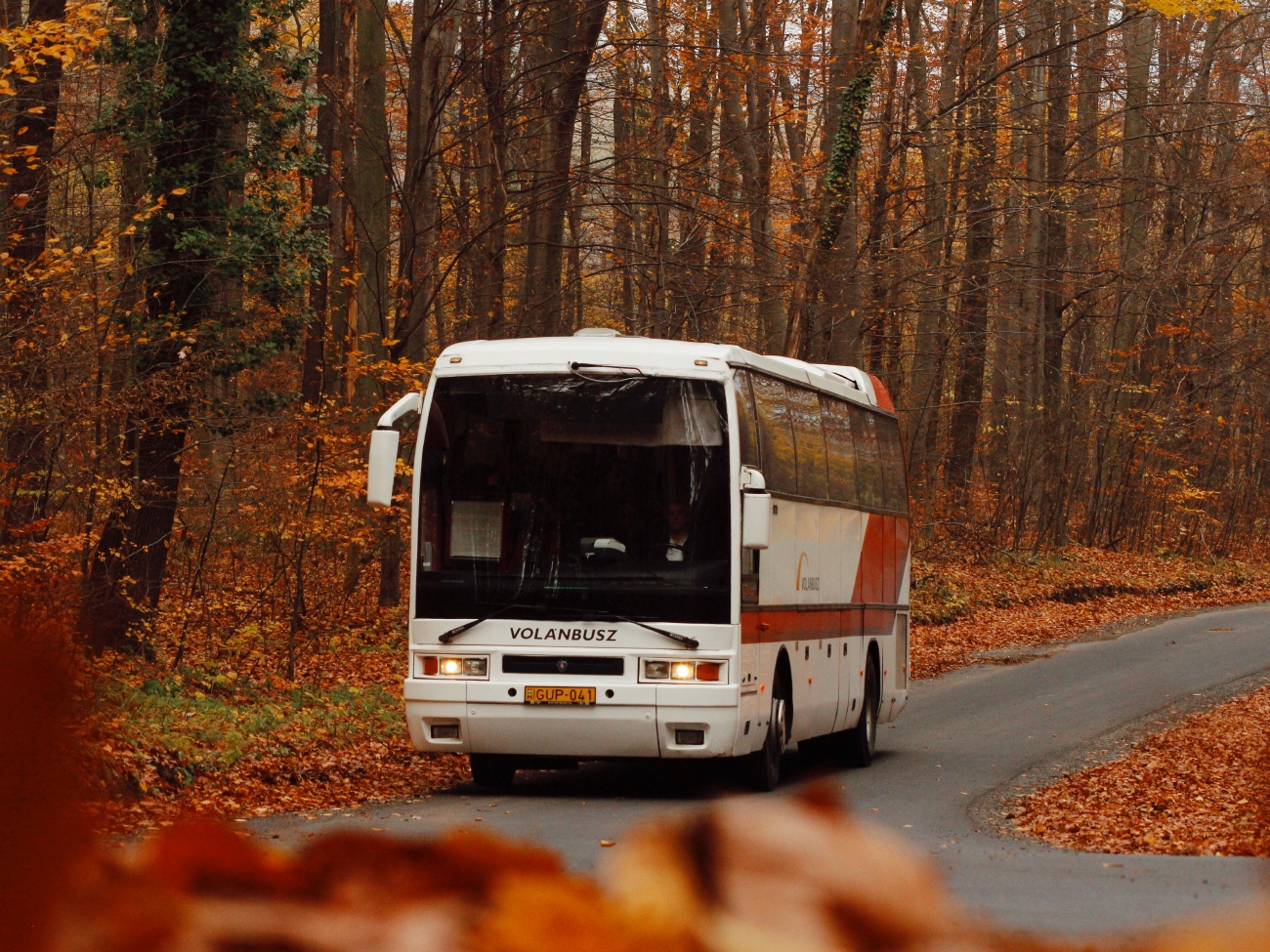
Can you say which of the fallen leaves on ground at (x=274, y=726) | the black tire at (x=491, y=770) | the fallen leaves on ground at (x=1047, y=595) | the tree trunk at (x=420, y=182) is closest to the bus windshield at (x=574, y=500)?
the black tire at (x=491, y=770)

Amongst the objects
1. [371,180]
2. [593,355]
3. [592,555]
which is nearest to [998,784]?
[592,555]

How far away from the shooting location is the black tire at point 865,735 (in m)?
15.9

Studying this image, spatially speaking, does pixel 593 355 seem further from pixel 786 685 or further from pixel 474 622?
pixel 786 685

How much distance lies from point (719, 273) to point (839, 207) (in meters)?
2.33

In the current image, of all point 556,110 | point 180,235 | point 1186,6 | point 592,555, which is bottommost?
point 592,555

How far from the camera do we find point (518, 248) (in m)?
31.3

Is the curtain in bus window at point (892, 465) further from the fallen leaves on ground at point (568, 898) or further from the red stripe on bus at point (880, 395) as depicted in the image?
the fallen leaves on ground at point (568, 898)

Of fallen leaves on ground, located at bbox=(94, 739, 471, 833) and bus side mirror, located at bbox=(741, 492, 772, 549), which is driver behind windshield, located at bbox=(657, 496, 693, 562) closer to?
bus side mirror, located at bbox=(741, 492, 772, 549)

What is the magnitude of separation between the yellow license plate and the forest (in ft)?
10.5

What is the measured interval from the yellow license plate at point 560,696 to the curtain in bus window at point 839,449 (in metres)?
3.97

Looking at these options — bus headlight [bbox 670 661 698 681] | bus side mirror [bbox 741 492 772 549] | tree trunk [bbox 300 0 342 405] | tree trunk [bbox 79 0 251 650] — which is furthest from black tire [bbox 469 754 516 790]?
tree trunk [bbox 300 0 342 405]

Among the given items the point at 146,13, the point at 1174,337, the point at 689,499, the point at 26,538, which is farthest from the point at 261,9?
the point at 1174,337

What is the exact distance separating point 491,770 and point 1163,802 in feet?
16.5

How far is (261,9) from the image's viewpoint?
20031mm
